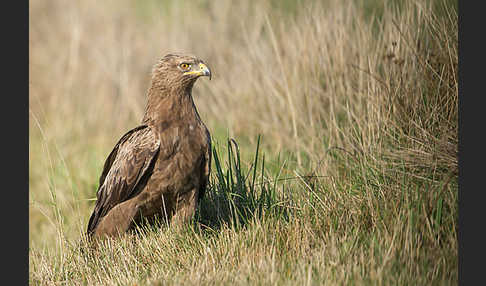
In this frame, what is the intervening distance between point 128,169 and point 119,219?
1.53ft

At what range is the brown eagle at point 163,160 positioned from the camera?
463 cm

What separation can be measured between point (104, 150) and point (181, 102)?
4.24 m

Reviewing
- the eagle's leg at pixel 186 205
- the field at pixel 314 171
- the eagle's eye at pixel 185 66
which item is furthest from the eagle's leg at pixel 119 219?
the eagle's eye at pixel 185 66

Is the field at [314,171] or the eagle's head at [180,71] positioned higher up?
Answer: the eagle's head at [180,71]

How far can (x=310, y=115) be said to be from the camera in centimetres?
632

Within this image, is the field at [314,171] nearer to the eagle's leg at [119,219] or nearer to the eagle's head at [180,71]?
the eagle's leg at [119,219]

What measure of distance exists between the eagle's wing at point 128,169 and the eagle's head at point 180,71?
416 mm

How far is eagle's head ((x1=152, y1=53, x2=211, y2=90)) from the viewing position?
4777mm

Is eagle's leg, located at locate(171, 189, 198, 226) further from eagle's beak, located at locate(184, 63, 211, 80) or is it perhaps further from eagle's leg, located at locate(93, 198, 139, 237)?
eagle's beak, located at locate(184, 63, 211, 80)

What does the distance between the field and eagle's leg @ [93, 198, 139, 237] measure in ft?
0.51

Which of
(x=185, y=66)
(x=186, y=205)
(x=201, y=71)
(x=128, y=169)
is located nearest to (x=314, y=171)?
(x=186, y=205)

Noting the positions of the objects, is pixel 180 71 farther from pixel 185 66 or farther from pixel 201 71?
pixel 201 71

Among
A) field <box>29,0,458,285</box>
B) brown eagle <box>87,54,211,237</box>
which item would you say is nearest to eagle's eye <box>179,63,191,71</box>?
brown eagle <box>87,54,211,237</box>

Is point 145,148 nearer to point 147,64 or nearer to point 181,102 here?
point 181,102
